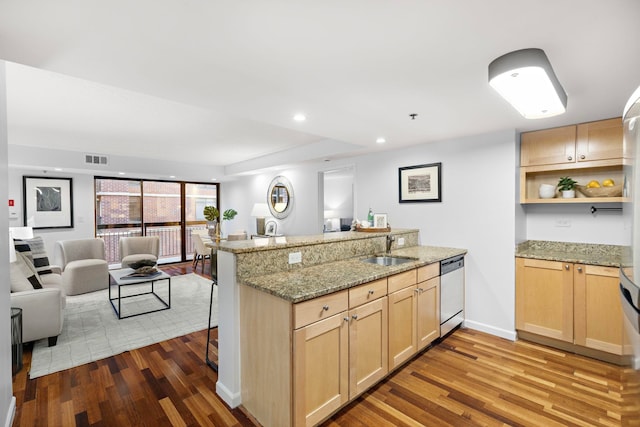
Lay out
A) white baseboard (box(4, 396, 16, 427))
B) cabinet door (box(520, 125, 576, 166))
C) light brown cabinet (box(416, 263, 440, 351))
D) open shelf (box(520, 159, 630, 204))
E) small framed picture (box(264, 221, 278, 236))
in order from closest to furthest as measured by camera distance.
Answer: white baseboard (box(4, 396, 16, 427)) → light brown cabinet (box(416, 263, 440, 351)) → open shelf (box(520, 159, 630, 204)) → cabinet door (box(520, 125, 576, 166)) → small framed picture (box(264, 221, 278, 236))

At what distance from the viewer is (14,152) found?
178 inches

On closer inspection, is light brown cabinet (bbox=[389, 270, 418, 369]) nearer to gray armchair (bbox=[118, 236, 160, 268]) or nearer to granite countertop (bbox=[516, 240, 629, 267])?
granite countertop (bbox=[516, 240, 629, 267])

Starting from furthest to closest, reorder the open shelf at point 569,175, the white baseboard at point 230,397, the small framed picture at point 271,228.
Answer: the small framed picture at point 271,228, the open shelf at point 569,175, the white baseboard at point 230,397

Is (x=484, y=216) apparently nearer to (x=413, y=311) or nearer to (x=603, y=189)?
(x=603, y=189)

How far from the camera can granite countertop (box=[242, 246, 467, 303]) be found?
5.78 feet

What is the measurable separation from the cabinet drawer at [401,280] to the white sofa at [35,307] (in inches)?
125

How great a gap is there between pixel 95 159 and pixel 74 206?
127cm

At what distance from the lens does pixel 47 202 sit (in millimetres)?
5480

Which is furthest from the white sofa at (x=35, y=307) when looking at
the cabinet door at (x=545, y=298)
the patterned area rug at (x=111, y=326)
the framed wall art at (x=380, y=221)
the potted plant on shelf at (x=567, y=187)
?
the potted plant on shelf at (x=567, y=187)

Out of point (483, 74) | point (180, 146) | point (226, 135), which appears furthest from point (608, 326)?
point (180, 146)

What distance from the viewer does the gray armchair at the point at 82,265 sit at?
14.9 feet

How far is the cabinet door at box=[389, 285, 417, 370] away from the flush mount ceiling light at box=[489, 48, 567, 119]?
157 cm

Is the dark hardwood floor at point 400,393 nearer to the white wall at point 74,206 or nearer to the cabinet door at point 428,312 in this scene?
the cabinet door at point 428,312

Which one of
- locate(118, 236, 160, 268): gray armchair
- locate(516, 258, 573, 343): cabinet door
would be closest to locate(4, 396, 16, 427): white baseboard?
locate(118, 236, 160, 268): gray armchair
